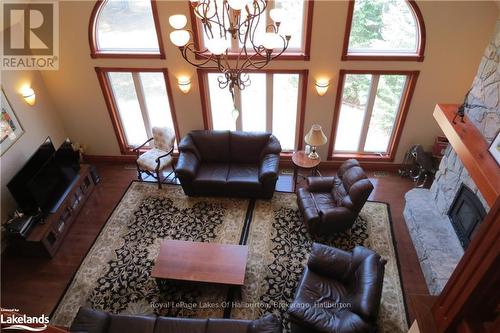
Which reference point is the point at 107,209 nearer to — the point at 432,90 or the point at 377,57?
the point at 377,57

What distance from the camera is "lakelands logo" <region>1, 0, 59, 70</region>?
5.30 meters

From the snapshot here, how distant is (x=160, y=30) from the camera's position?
566 centimetres

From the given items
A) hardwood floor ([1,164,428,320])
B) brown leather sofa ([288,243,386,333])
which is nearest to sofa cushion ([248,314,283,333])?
brown leather sofa ([288,243,386,333])

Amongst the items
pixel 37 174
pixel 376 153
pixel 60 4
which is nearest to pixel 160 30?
pixel 60 4

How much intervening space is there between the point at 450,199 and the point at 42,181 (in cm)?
657

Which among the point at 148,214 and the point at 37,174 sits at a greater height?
the point at 37,174

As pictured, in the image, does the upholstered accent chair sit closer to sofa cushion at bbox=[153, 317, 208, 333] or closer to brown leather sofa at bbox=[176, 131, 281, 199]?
brown leather sofa at bbox=[176, 131, 281, 199]

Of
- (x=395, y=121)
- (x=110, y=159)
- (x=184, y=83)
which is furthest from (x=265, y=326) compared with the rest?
(x=110, y=159)

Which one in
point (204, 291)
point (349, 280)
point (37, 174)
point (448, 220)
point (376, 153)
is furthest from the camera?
point (376, 153)

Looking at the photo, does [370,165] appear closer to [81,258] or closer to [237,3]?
[237,3]

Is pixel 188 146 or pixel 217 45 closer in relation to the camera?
pixel 217 45

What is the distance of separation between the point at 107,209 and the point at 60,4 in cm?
361

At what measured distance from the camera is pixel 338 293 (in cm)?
422

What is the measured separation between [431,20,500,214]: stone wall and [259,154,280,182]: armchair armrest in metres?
2.73
